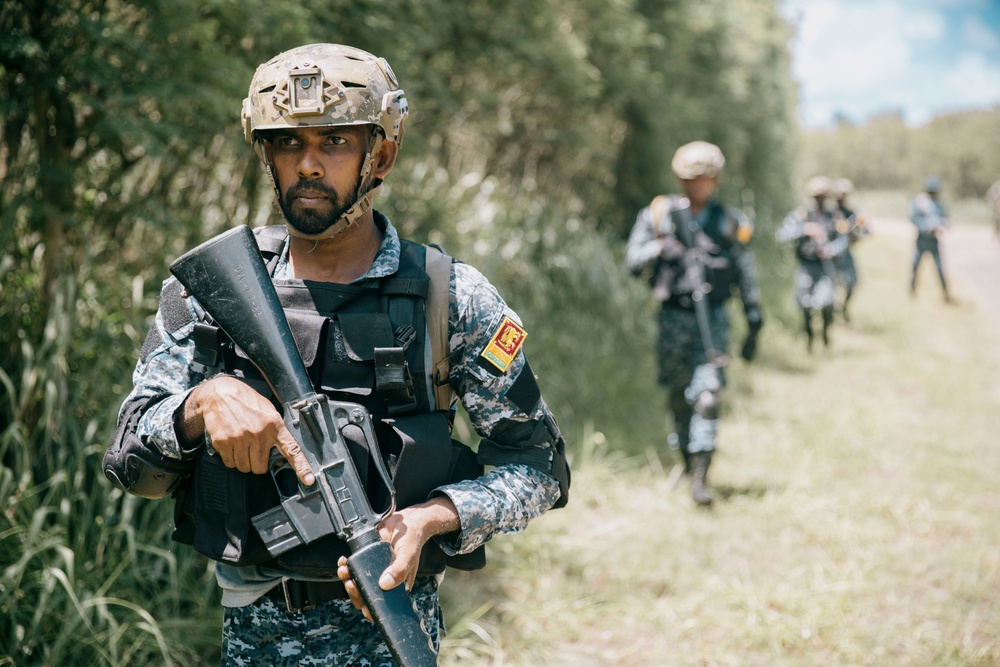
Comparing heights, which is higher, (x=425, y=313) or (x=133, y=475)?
(x=425, y=313)

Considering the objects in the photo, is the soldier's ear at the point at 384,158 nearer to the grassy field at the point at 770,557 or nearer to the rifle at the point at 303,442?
the rifle at the point at 303,442

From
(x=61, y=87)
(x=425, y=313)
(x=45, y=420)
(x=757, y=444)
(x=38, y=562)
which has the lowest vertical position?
(x=757, y=444)

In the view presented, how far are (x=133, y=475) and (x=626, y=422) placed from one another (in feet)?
16.6

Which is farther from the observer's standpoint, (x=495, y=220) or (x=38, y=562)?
(x=495, y=220)

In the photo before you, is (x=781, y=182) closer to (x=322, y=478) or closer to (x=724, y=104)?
(x=724, y=104)

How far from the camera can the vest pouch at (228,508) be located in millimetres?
1576

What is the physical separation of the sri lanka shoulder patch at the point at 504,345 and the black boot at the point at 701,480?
3549 mm

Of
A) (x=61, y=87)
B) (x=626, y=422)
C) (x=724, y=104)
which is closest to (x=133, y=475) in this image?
(x=61, y=87)

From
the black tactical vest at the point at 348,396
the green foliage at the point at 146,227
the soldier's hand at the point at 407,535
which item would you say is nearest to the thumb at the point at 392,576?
the soldier's hand at the point at 407,535

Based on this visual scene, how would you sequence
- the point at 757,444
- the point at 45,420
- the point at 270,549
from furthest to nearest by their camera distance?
1. the point at 757,444
2. the point at 45,420
3. the point at 270,549

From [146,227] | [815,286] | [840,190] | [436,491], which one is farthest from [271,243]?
[840,190]

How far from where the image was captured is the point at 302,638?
1.73 m

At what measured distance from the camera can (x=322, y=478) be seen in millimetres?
1531

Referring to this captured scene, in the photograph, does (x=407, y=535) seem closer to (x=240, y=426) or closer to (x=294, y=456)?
(x=294, y=456)
